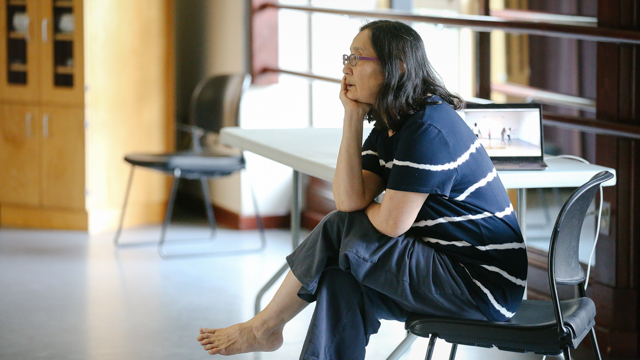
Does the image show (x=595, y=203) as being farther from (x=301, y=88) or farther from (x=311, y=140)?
(x=301, y=88)

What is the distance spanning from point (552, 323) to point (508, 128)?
624mm

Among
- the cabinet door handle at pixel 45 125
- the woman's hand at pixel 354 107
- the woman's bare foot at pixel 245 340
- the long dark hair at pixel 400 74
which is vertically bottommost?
the woman's bare foot at pixel 245 340

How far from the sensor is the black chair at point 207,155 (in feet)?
12.1

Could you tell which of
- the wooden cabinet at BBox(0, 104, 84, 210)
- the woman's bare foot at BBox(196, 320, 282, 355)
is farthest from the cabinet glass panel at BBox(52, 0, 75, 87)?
the woman's bare foot at BBox(196, 320, 282, 355)

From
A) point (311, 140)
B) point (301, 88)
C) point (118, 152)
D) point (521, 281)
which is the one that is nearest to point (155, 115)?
point (118, 152)

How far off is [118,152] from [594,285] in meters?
2.92

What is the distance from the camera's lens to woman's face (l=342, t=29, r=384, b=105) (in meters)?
1.61

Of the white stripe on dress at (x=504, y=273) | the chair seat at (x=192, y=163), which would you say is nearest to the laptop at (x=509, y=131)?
the white stripe on dress at (x=504, y=273)

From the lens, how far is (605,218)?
7.45ft

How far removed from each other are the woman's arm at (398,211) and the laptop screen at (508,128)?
0.45 m

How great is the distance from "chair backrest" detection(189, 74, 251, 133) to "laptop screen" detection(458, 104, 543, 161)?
2.10 meters

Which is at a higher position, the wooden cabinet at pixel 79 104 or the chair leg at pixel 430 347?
the wooden cabinet at pixel 79 104

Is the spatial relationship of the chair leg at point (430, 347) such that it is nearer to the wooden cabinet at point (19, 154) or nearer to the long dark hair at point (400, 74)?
the long dark hair at point (400, 74)

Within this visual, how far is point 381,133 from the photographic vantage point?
66.2 inches
